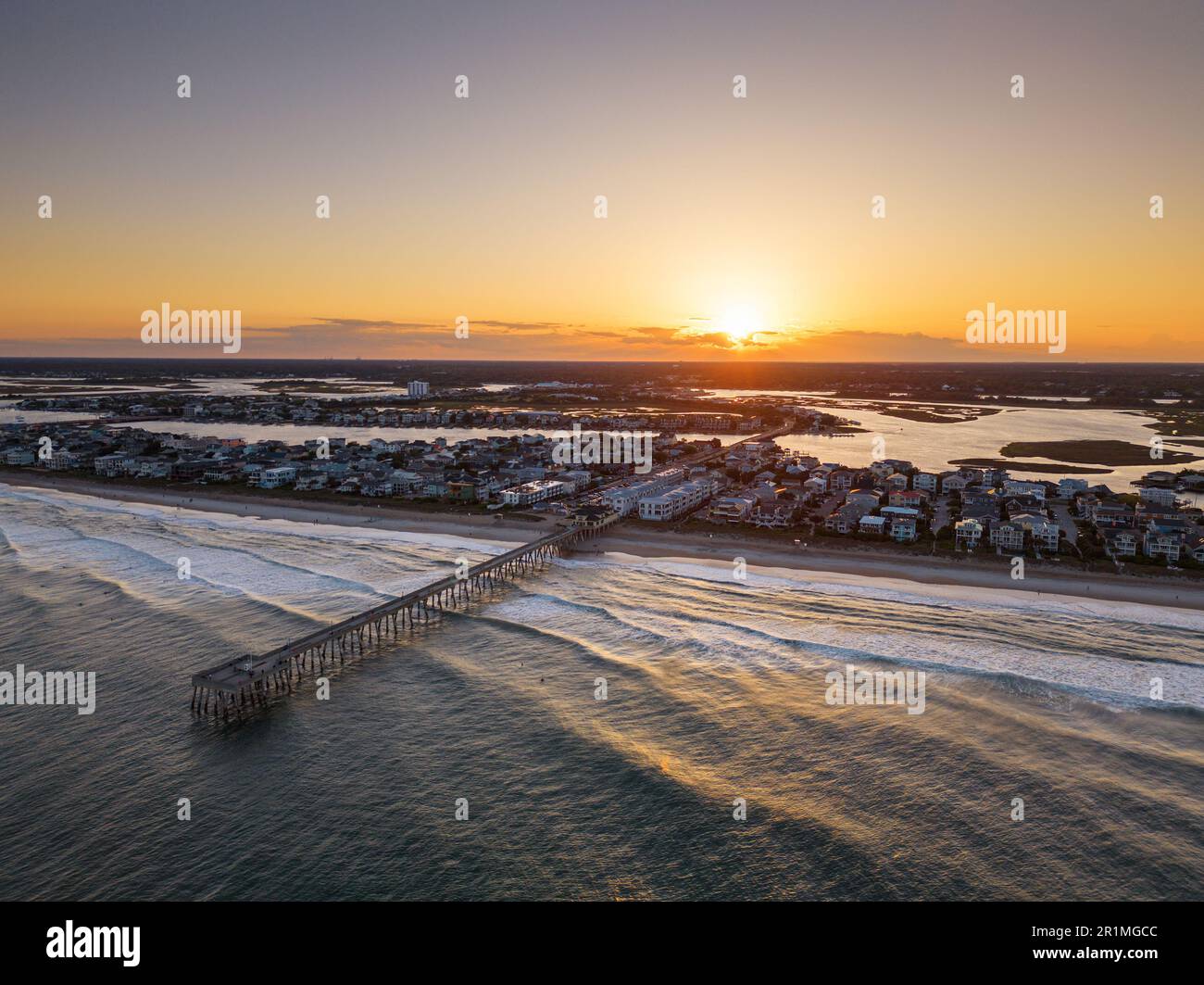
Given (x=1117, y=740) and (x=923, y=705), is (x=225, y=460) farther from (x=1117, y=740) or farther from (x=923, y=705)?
(x=1117, y=740)

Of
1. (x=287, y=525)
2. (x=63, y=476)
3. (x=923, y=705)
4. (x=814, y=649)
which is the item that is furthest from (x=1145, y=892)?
(x=63, y=476)

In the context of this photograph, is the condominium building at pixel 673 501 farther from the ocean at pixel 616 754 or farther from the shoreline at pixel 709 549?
the ocean at pixel 616 754

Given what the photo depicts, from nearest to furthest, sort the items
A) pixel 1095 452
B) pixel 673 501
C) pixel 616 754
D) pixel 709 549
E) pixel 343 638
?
pixel 616 754
pixel 343 638
pixel 709 549
pixel 673 501
pixel 1095 452

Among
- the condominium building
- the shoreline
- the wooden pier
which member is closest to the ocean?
the wooden pier

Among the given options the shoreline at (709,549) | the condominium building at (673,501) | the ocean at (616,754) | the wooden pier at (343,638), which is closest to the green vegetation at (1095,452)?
the condominium building at (673,501)

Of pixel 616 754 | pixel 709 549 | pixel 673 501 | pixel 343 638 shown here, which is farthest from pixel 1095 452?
pixel 343 638

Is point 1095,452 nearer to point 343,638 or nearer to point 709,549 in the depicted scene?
point 709,549

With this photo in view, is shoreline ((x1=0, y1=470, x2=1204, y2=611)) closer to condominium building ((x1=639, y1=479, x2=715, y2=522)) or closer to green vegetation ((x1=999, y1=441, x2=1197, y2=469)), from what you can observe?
condominium building ((x1=639, y1=479, x2=715, y2=522))
